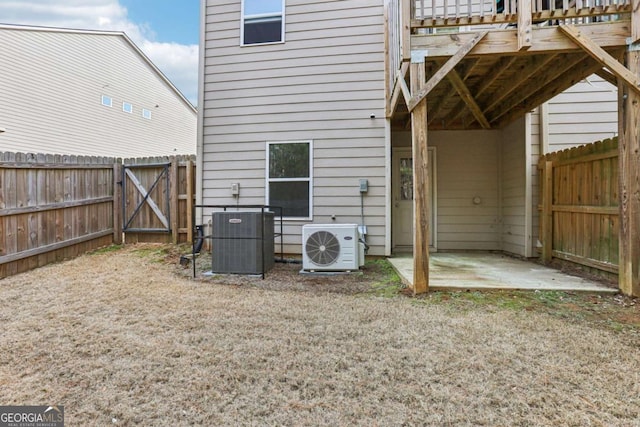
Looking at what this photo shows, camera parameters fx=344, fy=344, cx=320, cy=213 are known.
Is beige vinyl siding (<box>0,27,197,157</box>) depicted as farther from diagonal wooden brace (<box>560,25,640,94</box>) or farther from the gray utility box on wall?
diagonal wooden brace (<box>560,25,640,94</box>)

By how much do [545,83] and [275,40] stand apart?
414 centimetres

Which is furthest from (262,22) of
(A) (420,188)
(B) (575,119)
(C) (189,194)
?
(B) (575,119)

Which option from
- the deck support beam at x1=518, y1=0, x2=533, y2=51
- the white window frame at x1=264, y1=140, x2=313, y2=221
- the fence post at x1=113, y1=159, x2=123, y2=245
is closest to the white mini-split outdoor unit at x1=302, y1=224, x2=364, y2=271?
the white window frame at x1=264, y1=140, x2=313, y2=221

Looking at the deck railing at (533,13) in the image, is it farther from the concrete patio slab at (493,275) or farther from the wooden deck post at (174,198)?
the wooden deck post at (174,198)

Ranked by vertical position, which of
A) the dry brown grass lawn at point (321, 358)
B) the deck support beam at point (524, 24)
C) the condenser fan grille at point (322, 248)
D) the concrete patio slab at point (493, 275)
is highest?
the deck support beam at point (524, 24)

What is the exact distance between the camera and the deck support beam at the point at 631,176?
3307 millimetres

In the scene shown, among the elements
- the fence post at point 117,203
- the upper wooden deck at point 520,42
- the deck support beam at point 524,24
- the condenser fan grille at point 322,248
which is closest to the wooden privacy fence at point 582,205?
the upper wooden deck at point 520,42

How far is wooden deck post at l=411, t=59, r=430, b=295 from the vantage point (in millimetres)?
3545

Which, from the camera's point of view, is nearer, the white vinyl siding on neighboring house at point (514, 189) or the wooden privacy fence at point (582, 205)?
the wooden privacy fence at point (582, 205)

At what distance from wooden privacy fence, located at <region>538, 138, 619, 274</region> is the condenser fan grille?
3088 mm

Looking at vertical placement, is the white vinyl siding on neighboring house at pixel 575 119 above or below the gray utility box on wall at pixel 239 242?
above

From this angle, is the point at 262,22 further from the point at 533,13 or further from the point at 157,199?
the point at 533,13

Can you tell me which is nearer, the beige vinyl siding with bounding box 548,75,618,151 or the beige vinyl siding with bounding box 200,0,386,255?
the beige vinyl siding with bounding box 548,75,618,151

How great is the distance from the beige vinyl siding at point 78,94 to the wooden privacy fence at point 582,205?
12.9m
